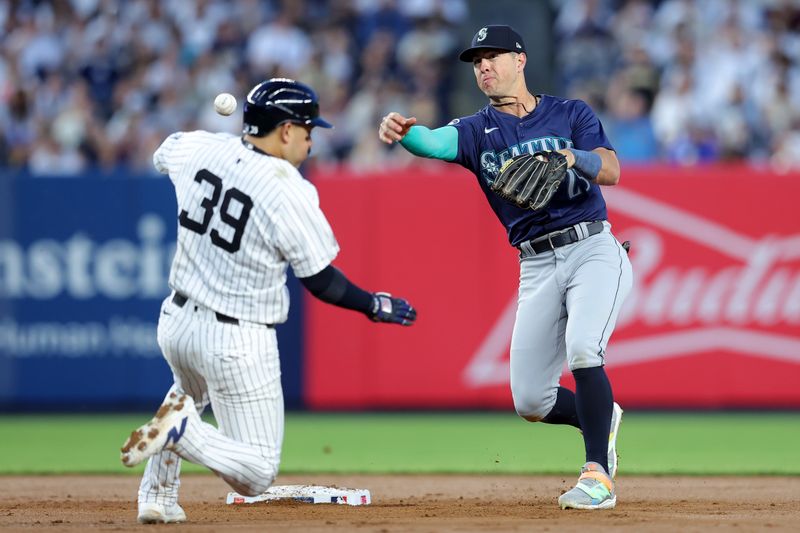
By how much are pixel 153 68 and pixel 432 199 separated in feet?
14.9

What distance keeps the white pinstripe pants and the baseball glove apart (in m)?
1.33

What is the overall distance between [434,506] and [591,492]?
90 cm

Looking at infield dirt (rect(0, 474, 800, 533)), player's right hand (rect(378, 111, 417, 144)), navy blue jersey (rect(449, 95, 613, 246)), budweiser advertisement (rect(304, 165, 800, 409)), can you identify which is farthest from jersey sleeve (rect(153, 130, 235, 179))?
budweiser advertisement (rect(304, 165, 800, 409))

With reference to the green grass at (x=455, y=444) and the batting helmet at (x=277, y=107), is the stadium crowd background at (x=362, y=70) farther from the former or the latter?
the batting helmet at (x=277, y=107)

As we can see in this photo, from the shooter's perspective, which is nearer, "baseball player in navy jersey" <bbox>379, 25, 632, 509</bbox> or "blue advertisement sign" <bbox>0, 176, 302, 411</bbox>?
"baseball player in navy jersey" <bbox>379, 25, 632, 509</bbox>

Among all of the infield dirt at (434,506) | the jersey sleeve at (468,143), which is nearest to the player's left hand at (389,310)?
the infield dirt at (434,506)

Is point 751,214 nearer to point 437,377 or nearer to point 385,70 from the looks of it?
point 437,377

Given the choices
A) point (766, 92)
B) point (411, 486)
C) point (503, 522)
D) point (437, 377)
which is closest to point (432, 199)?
point (437, 377)

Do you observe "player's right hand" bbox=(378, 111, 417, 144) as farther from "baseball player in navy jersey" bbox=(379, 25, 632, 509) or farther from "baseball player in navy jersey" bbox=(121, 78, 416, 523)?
"baseball player in navy jersey" bbox=(121, 78, 416, 523)

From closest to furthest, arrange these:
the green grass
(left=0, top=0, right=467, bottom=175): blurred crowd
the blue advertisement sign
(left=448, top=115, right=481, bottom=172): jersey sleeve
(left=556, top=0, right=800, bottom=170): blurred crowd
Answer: (left=448, top=115, right=481, bottom=172): jersey sleeve, the green grass, the blue advertisement sign, (left=556, top=0, right=800, bottom=170): blurred crowd, (left=0, top=0, right=467, bottom=175): blurred crowd

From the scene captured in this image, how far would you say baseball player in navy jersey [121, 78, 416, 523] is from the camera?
525cm

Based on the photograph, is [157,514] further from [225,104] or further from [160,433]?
[225,104]

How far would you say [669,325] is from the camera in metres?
11.6

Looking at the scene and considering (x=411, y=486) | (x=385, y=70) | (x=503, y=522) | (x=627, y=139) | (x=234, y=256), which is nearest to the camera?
(x=234, y=256)
